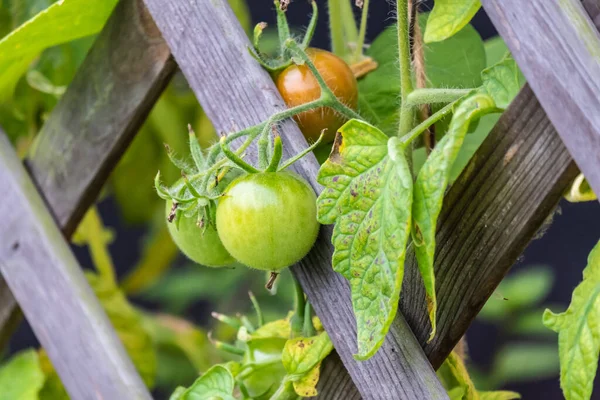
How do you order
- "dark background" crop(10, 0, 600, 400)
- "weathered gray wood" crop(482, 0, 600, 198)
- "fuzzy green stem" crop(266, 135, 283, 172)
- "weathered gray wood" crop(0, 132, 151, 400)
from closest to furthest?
"weathered gray wood" crop(482, 0, 600, 198)
"fuzzy green stem" crop(266, 135, 283, 172)
"weathered gray wood" crop(0, 132, 151, 400)
"dark background" crop(10, 0, 600, 400)

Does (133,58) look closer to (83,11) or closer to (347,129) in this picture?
(83,11)

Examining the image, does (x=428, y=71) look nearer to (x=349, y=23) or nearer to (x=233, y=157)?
(x=349, y=23)

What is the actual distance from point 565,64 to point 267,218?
0.79ft

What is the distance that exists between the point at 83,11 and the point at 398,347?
20.9 inches

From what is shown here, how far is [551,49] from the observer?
0.47 m

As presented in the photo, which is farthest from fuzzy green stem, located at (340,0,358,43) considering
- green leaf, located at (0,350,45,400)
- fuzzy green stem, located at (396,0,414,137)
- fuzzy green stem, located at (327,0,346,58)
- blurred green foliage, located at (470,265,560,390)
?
blurred green foliage, located at (470,265,560,390)

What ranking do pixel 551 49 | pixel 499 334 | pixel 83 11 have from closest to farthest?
pixel 551 49 < pixel 83 11 < pixel 499 334

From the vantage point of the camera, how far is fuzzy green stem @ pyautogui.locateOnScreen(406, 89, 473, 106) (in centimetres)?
56

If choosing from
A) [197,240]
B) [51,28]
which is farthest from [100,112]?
[197,240]

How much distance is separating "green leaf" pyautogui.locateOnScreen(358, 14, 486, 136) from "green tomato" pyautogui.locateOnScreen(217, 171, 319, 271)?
0.23m

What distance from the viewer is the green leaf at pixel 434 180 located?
469 mm

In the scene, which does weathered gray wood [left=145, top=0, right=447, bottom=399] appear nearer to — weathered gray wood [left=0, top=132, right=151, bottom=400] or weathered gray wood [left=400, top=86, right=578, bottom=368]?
weathered gray wood [left=400, top=86, right=578, bottom=368]

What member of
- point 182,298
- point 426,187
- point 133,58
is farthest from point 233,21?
point 182,298

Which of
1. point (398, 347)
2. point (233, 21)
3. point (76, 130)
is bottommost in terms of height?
point (398, 347)
